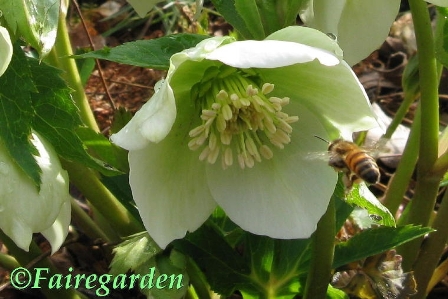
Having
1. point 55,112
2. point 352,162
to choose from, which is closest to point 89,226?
point 55,112

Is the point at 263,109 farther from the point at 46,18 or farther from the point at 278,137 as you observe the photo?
the point at 46,18

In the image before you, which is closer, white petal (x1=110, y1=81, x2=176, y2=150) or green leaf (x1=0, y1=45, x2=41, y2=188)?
white petal (x1=110, y1=81, x2=176, y2=150)

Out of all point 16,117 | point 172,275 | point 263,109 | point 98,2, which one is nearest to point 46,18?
point 16,117

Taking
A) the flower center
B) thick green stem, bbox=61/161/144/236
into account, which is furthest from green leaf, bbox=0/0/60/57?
thick green stem, bbox=61/161/144/236

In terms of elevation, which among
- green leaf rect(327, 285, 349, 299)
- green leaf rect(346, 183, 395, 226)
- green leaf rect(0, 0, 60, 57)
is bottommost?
green leaf rect(327, 285, 349, 299)

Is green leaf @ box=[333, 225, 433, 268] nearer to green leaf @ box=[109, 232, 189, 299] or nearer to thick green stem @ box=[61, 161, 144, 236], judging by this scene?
green leaf @ box=[109, 232, 189, 299]

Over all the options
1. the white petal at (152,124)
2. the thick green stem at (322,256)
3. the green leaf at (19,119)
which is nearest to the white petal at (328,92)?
the thick green stem at (322,256)

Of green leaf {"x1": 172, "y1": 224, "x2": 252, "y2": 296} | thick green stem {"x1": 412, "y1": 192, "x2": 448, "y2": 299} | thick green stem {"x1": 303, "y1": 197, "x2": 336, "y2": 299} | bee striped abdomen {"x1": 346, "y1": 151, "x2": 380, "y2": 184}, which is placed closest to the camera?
bee striped abdomen {"x1": 346, "y1": 151, "x2": 380, "y2": 184}

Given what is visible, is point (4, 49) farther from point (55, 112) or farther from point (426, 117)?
point (426, 117)

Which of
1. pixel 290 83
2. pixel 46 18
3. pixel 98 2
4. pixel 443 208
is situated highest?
pixel 46 18
